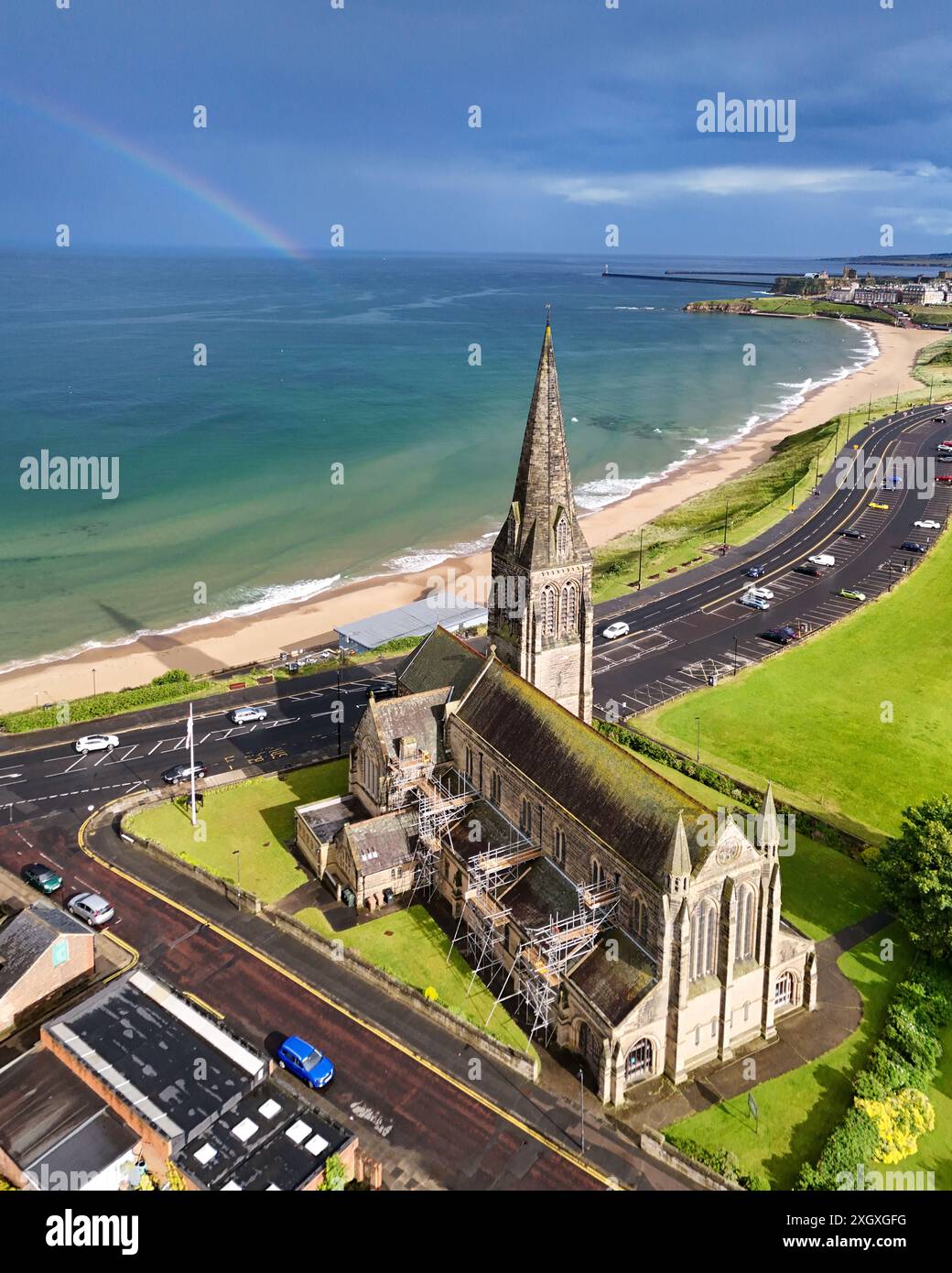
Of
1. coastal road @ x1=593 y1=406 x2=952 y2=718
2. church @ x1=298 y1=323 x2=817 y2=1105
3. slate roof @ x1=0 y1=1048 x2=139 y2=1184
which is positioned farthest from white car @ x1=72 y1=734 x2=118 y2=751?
coastal road @ x1=593 y1=406 x2=952 y2=718

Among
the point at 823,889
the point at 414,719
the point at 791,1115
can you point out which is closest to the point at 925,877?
the point at 823,889

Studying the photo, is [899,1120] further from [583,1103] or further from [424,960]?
[424,960]

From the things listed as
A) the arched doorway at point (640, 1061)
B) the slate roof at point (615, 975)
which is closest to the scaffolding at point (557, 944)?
the slate roof at point (615, 975)

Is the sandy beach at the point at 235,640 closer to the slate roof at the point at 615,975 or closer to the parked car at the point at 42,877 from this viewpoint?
the parked car at the point at 42,877

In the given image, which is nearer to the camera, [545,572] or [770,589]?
[545,572]

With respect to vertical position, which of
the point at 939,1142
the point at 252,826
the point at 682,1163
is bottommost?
the point at 939,1142
